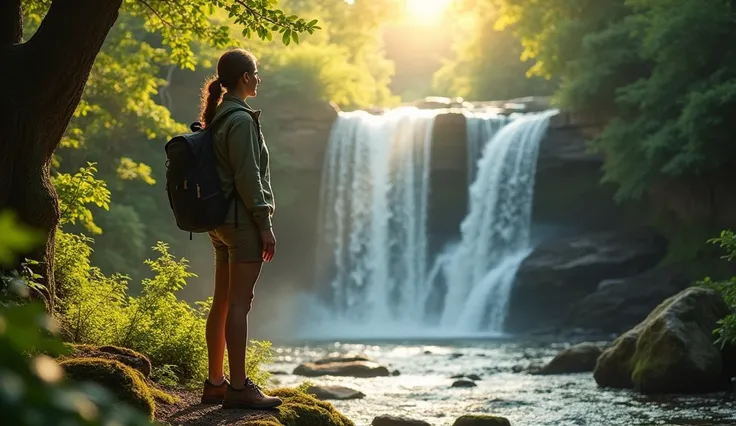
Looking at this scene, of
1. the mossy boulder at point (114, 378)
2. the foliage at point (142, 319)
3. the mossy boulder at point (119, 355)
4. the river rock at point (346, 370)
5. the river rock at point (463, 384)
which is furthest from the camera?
the river rock at point (346, 370)

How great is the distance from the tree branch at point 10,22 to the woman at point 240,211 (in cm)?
172

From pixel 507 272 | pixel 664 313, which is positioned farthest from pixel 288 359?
pixel 507 272

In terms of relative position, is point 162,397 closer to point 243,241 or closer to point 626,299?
point 243,241

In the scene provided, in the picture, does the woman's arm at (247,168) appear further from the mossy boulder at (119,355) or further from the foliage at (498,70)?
the foliage at (498,70)

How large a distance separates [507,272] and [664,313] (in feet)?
50.4

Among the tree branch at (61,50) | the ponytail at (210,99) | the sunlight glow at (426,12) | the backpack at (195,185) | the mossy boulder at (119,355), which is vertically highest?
the sunlight glow at (426,12)

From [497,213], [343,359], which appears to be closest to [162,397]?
[343,359]

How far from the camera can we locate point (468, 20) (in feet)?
187

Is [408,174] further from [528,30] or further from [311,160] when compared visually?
[528,30]

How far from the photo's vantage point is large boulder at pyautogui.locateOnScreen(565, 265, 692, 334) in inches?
931

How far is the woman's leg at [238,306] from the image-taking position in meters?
5.45

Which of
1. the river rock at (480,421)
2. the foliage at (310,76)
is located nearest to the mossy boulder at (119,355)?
the river rock at (480,421)

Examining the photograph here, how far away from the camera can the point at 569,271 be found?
2617cm

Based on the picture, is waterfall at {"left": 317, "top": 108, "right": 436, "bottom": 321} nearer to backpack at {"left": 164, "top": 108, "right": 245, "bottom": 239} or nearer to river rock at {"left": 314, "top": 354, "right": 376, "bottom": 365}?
river rock at {"left": 314, "top": 354, "right": 376, "bottom": 365}
